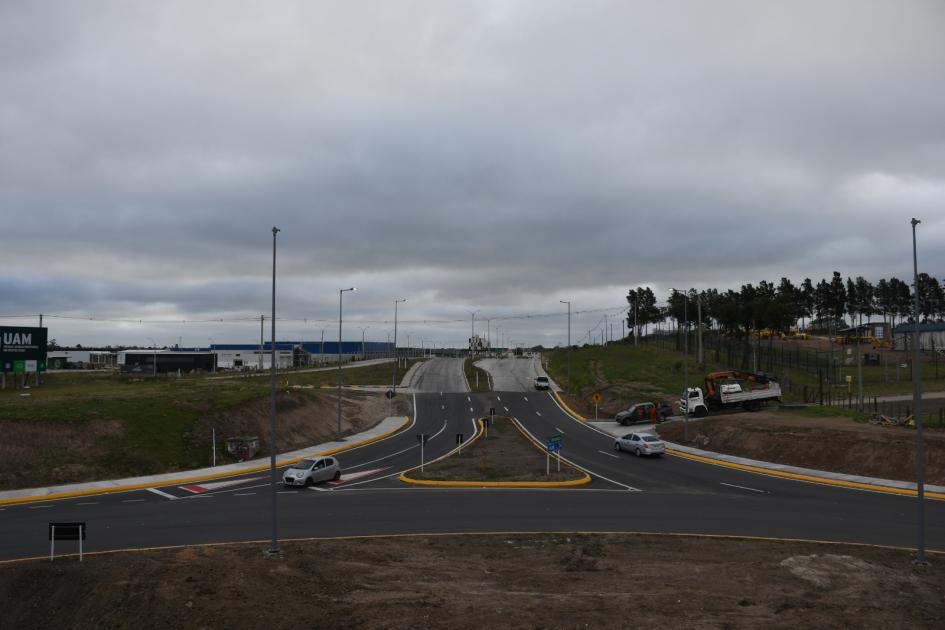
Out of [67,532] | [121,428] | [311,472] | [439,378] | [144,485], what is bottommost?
[144,485]

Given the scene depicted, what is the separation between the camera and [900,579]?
16594 mm

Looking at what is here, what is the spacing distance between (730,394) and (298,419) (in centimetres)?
3614

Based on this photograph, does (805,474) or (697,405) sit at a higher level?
(697,405)

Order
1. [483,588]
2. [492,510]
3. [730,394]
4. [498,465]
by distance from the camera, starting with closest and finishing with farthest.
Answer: [483,588] → [492,510] → [498,465] → [730,394]

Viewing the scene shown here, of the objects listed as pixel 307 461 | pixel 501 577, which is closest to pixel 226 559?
pixel 501 577

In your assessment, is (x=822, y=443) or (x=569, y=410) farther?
(x=569, y=410)

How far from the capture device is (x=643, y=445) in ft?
133

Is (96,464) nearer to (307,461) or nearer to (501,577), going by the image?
(307,461)

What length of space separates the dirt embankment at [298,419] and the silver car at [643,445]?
23592 mm

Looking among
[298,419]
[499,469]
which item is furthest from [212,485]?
[298,419]

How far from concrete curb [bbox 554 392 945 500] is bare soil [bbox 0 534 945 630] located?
12.4 m

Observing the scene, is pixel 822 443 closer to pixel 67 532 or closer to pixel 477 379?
pixel 67 532

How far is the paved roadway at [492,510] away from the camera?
22.3 meters

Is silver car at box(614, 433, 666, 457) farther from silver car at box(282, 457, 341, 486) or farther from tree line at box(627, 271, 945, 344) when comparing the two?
Result: tree line at box(627, 271, 945, 344)
